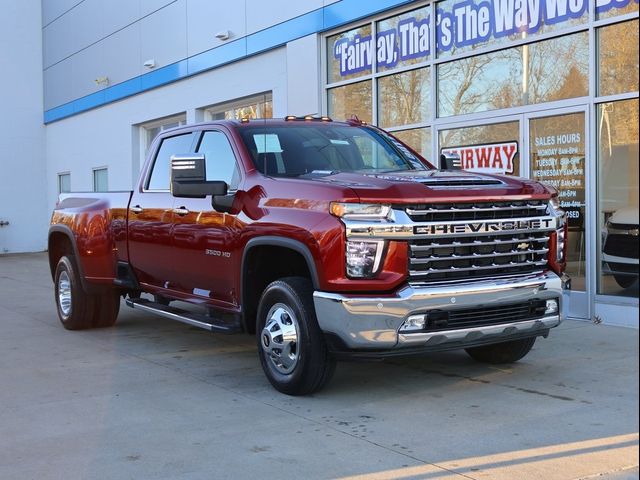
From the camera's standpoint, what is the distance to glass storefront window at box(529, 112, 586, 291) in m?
A: 8.73

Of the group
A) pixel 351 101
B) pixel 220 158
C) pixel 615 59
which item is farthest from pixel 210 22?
pixel 220 158

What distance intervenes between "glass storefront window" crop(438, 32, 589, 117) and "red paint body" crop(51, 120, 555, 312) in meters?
3.74

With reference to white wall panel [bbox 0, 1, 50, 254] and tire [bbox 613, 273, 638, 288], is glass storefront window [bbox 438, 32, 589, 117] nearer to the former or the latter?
tire [bbox 613, 273, 638, 288]

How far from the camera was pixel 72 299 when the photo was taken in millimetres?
8406

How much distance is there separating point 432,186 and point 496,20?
543cm

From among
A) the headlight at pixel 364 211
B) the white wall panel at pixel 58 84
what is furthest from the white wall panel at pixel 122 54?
the headlight at pixel 364 211

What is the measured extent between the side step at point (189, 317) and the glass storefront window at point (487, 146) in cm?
482

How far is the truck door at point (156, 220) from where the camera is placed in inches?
271

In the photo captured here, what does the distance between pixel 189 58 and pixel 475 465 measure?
13957mm

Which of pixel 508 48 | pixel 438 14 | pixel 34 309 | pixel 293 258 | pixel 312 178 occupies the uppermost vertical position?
pixel 438 14

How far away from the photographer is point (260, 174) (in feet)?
19.6

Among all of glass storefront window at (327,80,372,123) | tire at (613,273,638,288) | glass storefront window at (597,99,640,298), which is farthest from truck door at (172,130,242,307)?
glass storefront window at (327,80,372,123)

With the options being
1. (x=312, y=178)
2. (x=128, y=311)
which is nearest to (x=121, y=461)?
(x=312, y=178)

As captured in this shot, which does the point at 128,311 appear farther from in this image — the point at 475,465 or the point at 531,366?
the point at 475,465
